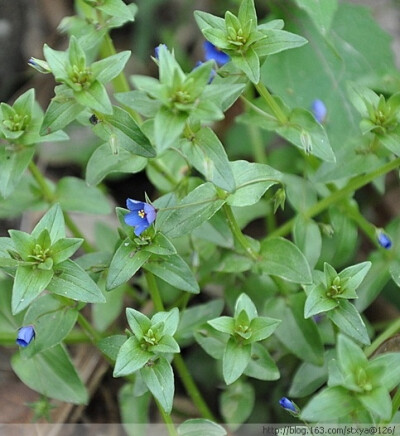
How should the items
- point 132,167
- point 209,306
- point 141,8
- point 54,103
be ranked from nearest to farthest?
point 54,103 → point 132,167 → point 209,306 → point 141,8

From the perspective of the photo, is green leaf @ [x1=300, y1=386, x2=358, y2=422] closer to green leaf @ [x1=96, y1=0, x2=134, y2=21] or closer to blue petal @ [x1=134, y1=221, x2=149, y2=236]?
blue petal @ [x1=134, y1=221, x2=149, y2=236]

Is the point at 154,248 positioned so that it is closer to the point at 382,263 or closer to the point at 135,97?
the point at 135,97

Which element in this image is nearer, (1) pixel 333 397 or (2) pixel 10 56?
(1) pixel 333 397

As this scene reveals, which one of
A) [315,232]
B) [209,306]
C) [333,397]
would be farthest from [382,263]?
[333,397]

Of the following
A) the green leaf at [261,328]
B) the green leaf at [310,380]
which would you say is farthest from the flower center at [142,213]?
the green leaf at [310,380]

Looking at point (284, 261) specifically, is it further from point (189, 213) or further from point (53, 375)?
point (53, 375)

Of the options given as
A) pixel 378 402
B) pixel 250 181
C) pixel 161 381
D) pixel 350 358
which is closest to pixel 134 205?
pixel 250 181
